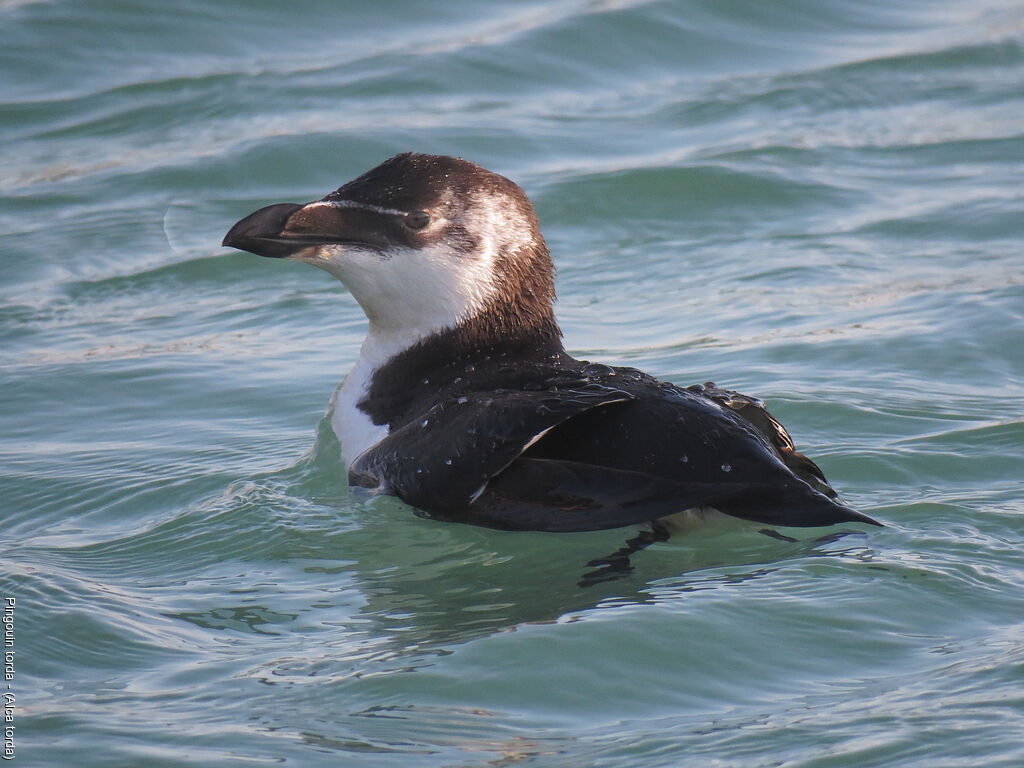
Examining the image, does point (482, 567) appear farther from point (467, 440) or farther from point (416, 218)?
point (416, 218)

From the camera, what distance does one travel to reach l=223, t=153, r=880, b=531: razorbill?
4488mm

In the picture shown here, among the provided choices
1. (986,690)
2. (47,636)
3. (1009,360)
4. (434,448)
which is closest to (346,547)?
(434,448)

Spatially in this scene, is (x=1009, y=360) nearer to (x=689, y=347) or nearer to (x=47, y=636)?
(x=689, y=347)

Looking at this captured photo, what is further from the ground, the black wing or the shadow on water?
the black wing

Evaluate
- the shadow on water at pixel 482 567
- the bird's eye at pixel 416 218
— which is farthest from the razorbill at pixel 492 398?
the shadow on water at pixel 482 567

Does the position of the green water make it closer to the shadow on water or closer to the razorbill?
the shadow on water

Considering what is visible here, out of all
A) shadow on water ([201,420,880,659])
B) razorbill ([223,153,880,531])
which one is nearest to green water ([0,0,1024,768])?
shadow on water ([201,420,880,659])

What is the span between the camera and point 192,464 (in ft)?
20.5

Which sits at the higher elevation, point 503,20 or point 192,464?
point 503,20

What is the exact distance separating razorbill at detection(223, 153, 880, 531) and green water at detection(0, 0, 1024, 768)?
288 mm

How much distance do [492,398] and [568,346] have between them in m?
2.96

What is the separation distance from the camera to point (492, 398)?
15.6ft

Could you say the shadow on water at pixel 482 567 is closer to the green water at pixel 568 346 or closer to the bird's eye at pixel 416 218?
the green water at pixel 568 346

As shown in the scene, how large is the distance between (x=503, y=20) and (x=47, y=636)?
9.57 m
